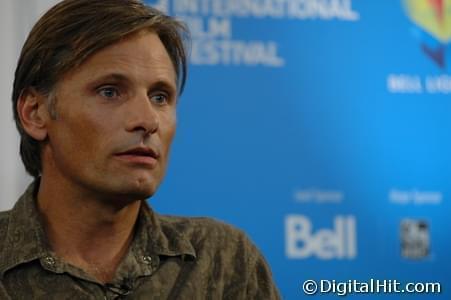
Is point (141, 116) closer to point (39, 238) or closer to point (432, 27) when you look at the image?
→ point (39, 238)

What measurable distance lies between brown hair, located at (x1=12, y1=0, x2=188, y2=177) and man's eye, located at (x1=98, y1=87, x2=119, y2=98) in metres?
0.05

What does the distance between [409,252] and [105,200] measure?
1.13 metres

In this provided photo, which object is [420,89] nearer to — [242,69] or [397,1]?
[397,1]

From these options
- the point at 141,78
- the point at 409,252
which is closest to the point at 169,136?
the point at 141,78

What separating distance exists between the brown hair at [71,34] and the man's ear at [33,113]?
0.01 metres

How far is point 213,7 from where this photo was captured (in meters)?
2.24

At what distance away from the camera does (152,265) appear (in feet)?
4.36

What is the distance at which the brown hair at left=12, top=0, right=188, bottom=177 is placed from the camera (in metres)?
1.30

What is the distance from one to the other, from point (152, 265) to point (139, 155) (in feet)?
0.57

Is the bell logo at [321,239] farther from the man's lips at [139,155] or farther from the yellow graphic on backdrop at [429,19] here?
the man's lips at [139,155]

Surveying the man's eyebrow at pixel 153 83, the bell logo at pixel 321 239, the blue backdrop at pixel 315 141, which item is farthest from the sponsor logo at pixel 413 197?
the man's eyebrow at pixel 153 83

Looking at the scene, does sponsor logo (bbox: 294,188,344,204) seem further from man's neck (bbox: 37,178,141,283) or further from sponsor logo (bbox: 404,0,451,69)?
man's neck (bbox: 37,178,141,283)

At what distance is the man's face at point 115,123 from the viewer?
4.16 feet

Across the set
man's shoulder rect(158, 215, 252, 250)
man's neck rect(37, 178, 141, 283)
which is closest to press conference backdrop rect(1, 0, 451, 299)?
man's shoulder rect(158, 215, 252, 250)
